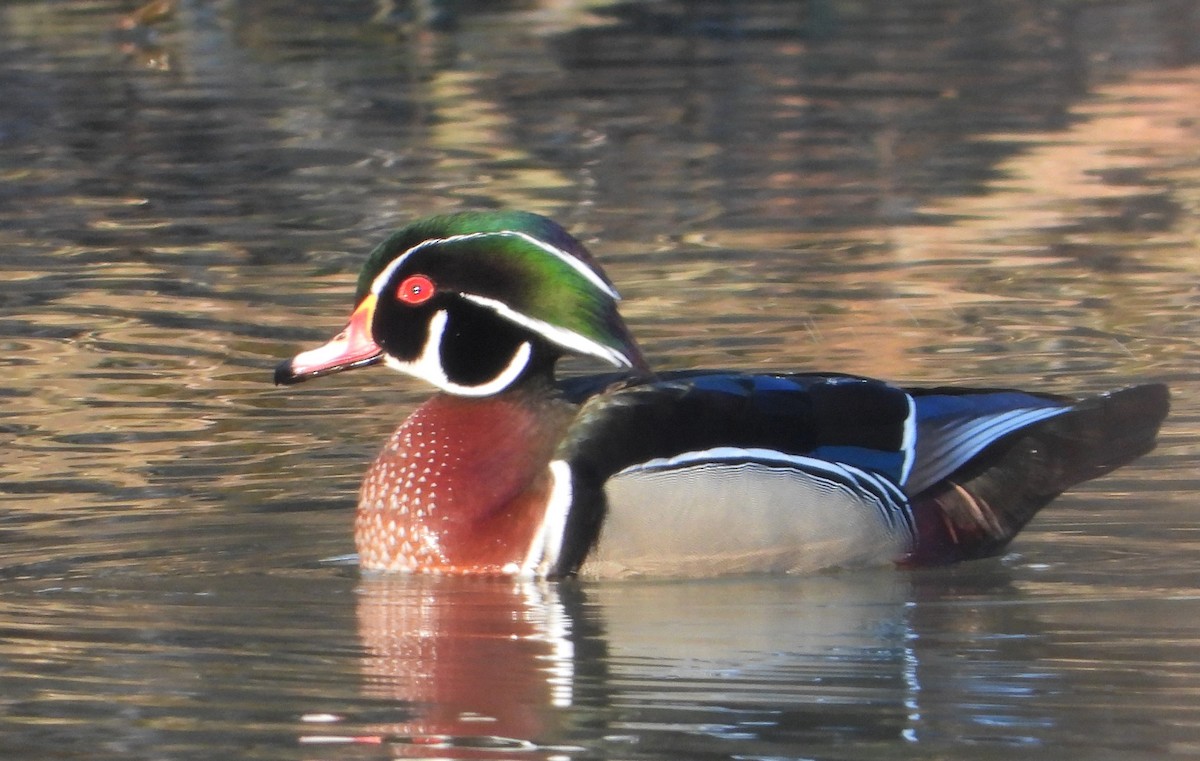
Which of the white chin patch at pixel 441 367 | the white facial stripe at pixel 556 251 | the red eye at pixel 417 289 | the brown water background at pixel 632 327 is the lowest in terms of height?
the brown water background at pixel 632 327

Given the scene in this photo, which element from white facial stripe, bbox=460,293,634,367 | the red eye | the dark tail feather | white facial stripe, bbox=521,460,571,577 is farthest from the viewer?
the dark tail feather

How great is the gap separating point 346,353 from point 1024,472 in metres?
1.95

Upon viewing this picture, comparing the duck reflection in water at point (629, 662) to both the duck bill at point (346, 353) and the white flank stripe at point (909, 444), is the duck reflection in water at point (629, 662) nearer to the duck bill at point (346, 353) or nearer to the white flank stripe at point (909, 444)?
the white flank stripe at point (909, 444)

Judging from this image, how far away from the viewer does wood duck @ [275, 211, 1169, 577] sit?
258 inches

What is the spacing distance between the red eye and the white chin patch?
0.19 ft

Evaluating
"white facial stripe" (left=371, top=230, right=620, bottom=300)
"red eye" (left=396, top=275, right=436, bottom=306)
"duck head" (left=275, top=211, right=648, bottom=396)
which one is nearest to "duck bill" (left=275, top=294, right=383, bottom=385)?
"duck head" (left=275, top=211, right=648, bottom=396)

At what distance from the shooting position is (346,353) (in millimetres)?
6922

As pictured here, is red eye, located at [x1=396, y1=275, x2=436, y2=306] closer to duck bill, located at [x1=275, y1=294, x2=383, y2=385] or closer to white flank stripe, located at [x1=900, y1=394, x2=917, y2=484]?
duck bill, located at [x1=275, y1=294, x2=383, y2=385]

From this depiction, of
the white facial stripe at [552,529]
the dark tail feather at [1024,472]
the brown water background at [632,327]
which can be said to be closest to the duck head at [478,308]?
the white facial stripe at [552,529]

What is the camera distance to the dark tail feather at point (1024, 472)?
6.93 m

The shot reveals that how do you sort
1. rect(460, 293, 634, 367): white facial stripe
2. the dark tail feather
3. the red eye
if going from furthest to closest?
1. the dark tail feather
2. the red eye
3. rect(460, 293, 634, 367): white facial stripe

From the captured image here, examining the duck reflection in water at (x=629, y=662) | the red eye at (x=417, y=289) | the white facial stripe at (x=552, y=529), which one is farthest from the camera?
the red eye at (x=417, y=289)

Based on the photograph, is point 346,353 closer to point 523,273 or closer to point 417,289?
point 417,289

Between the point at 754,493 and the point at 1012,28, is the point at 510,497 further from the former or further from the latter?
the point at 1012,28
